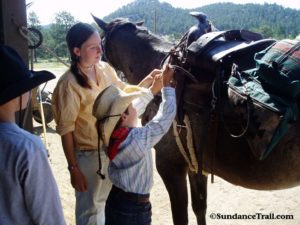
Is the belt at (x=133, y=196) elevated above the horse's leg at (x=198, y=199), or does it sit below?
above

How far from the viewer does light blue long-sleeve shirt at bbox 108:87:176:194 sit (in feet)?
5.92

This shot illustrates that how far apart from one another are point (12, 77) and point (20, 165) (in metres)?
0.32

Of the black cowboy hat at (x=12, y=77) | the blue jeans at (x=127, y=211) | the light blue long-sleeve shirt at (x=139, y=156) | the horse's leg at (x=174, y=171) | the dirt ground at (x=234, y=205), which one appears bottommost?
the dirt ground at (x=234, y=205)

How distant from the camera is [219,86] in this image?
228 centimetres

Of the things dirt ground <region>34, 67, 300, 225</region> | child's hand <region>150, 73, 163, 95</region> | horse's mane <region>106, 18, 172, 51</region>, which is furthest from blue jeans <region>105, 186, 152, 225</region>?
dirt ground <region>34, 67, 300, 225</region>

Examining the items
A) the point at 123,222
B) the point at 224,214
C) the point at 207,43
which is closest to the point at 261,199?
the point at 224,214

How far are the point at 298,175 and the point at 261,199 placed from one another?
7.25 ft

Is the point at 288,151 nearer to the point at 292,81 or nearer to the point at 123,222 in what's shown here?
the point at 292,81

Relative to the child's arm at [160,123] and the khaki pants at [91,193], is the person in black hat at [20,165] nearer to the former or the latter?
the child's arm at [160,123]

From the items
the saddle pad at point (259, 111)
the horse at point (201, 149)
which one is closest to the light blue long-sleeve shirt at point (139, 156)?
the saddle pad at point (259, 111)

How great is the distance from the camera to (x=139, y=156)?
5.97ft

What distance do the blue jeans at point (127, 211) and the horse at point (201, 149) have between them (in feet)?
2.37

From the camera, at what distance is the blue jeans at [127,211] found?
1.89 m

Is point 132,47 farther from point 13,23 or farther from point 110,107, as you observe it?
point 110,107
